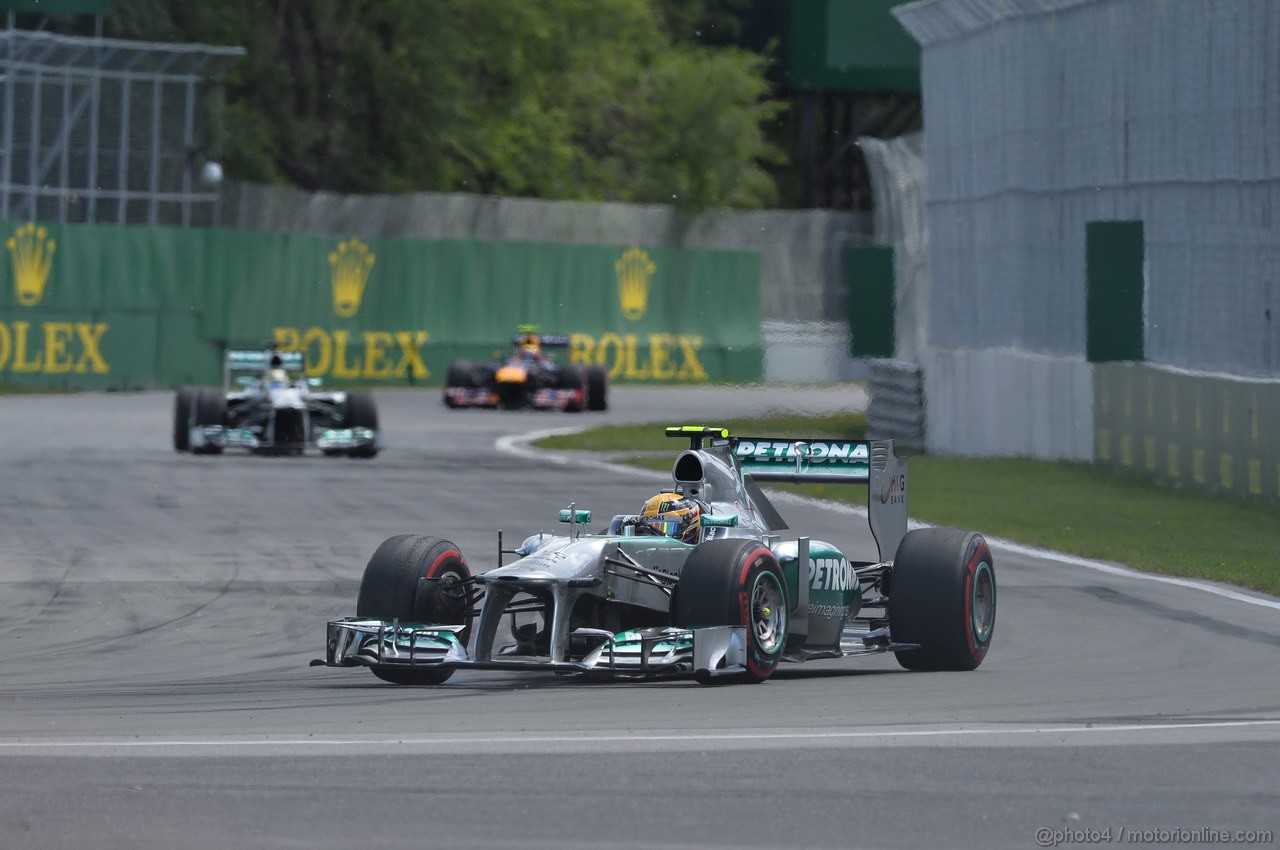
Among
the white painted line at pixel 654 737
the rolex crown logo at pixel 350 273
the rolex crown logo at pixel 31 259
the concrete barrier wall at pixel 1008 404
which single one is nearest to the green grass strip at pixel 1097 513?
the concrete barrier wall at pixel 1008 404

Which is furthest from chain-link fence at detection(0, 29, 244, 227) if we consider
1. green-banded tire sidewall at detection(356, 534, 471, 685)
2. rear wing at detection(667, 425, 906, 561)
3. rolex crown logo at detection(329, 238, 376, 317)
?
green-banded tire sidewall at detection(356, 534, 471, 685)

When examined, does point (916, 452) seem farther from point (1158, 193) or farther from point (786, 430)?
point (1158, 193)

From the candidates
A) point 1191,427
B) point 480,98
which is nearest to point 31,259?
point 480,98

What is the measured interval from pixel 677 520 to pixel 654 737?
2.70 meters

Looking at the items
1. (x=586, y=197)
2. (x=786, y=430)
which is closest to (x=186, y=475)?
(x=786, y=430)

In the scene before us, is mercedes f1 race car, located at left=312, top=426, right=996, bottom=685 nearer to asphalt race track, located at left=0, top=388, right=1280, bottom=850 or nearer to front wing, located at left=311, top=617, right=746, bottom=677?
front wing, located at left=311, top=617, right=746, bottom=677

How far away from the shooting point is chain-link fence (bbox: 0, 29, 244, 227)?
147 ft

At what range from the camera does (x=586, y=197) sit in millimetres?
62000

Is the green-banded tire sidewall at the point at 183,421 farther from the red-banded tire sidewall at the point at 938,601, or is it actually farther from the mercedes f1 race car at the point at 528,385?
the red-banded tire sidewall at the point at 938,601

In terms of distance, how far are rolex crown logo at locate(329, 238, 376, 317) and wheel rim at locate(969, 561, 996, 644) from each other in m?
37.3

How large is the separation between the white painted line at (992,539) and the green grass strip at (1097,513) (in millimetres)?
215

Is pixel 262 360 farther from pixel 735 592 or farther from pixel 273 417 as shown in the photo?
pixel 735 592

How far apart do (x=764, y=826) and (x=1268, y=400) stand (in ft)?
48.0

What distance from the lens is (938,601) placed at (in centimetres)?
1118
